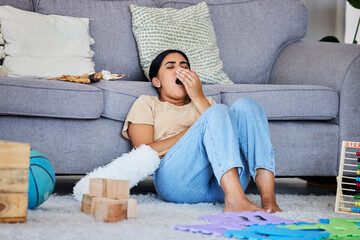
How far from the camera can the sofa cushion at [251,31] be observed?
3.14 metres

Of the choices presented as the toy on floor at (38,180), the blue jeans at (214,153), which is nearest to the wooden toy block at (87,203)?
the toy on floor at (38,180)

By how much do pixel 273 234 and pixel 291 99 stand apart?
1.23 meters

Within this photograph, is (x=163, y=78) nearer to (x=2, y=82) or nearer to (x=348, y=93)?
(x=2, y=82)

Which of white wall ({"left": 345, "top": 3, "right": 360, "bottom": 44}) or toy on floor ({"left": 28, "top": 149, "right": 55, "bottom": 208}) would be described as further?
white wall ({"left": 345, "top": 3, "right": 360, "bottom": 44})

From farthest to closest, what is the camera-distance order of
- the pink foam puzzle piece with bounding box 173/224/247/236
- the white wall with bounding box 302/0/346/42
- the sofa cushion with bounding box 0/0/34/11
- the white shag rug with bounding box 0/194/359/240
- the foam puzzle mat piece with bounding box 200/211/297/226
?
the white wall with bounding box 302/0/346/42
the sofa cushion with bounding box 0/0/34/11
the foam puzzle mat piece with bounding box 200/211/297/226
the pink foam puzzle piece with bounding box 173/224/247/236
the white shag rug with bounding box 0/194/359/240

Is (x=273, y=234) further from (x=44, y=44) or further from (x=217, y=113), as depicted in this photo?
(x=44, y=44)

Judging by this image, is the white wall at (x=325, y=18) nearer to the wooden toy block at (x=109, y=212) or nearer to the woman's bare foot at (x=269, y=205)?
the woman's bare foot at (x=269, y=205)

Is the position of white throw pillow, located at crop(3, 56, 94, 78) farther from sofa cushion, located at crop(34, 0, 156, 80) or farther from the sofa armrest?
the sofa armrest

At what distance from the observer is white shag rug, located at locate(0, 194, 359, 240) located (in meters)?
1.28

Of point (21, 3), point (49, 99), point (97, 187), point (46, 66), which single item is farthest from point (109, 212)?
point (21, 3)

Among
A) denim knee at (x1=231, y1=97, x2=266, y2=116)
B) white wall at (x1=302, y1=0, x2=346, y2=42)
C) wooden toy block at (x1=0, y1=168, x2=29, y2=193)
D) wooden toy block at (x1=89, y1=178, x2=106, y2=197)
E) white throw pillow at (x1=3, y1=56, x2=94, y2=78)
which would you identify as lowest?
wooden toy block at (x1=89, y1=178, x2=106, y2=197)

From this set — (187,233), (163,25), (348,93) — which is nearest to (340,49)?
(348,93)

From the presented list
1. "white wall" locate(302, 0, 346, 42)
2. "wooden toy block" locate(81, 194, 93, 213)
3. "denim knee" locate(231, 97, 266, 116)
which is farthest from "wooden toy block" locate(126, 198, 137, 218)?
"white wall" locate(302, 0, 346, 42)

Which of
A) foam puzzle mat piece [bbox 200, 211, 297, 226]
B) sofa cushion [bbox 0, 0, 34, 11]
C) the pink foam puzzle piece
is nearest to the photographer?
the pink foam puzzle piece
